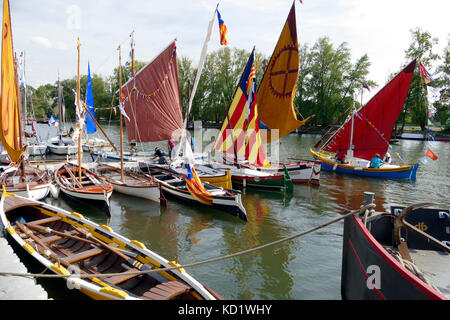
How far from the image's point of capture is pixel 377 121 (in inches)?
904

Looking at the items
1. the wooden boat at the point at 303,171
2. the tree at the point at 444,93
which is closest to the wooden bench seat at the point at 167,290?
the wooden boat at the point at 303,171

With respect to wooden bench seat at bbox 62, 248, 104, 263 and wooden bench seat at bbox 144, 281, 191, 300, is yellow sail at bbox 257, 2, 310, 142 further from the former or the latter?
wooden bench seat at bbox 144, 281, 191, 300

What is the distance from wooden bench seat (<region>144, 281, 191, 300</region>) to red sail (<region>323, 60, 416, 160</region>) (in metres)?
21.7

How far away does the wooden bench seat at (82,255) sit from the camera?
712 centimetres

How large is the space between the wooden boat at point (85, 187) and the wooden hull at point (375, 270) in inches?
410

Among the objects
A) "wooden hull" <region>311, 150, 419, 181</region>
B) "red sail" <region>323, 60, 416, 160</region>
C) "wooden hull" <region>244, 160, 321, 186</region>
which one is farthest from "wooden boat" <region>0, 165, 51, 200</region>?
"red sail" <region>323, 60, 416, 160</region>

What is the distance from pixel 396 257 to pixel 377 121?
67.0ft

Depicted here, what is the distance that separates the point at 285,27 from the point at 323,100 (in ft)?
154

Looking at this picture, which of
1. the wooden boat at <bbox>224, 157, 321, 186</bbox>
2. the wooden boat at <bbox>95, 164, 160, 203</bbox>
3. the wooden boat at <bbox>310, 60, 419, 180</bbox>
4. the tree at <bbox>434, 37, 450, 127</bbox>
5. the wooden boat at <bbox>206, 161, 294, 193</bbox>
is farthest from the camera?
the tree at <bbox>434, 37, 450, 127</bbox>

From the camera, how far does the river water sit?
815 centimetres

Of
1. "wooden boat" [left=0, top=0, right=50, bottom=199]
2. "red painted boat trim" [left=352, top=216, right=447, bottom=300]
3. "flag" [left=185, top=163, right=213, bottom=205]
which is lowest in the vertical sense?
"flag" [left=185, top=163, right=213, bottom=205]

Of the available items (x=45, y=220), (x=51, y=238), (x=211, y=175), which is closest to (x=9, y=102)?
(x=45, y=220)

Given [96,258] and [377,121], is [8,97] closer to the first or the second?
[96,258]

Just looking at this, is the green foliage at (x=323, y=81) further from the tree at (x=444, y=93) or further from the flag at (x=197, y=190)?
the flag at (x=197, y=190)
